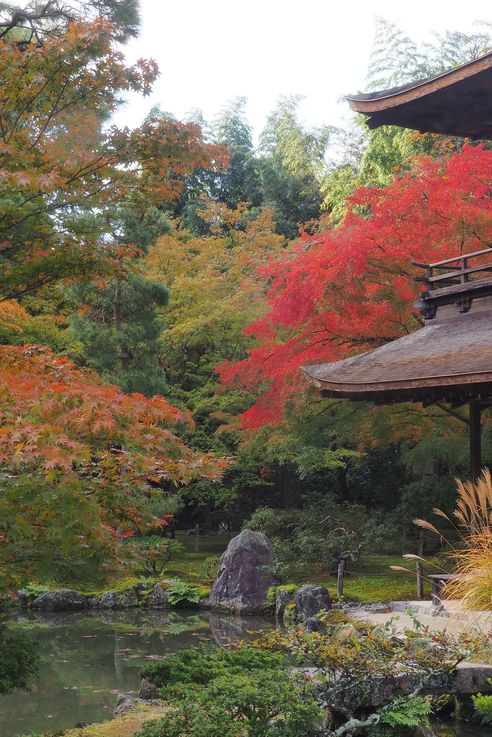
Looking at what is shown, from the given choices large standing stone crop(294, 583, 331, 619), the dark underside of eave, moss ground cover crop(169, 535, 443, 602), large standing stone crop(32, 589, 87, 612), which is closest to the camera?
the dark underside of eave

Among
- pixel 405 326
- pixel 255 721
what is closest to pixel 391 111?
pixel 255 721

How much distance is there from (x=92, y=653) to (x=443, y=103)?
23.1ft

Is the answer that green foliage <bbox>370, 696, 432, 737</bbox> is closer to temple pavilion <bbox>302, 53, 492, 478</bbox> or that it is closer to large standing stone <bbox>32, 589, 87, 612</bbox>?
temple pavilion <bbox>302, 53, 492, 478</bbox>

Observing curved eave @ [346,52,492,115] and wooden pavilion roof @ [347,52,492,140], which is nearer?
curved eave @ [346,52,492,115]

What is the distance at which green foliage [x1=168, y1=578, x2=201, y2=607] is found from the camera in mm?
13383

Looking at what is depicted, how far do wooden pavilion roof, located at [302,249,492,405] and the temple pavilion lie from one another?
0.01m

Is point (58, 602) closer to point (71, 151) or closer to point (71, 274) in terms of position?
point (71, 274)

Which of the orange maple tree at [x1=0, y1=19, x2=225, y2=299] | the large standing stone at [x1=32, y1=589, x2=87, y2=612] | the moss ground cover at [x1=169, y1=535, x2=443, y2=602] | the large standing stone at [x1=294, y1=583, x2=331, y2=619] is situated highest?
the orange maple tree at [x1=0, y1=19, x2=225, y2=299]

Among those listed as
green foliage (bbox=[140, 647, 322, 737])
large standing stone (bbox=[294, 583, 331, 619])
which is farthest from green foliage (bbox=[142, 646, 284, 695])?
large standing stone (bbox=[294, 583, 331, 619])

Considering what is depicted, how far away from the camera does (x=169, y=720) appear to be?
167 inches

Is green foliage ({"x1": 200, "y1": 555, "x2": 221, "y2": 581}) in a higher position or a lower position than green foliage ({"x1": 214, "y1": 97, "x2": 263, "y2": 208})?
lower

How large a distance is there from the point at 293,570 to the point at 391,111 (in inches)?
364

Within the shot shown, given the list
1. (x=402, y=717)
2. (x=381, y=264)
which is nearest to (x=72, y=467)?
(x=402, y=717)

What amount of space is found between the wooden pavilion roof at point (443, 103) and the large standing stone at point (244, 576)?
7.82 m
